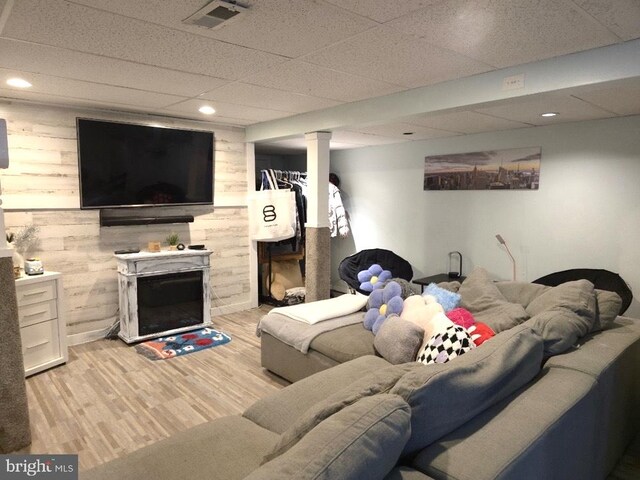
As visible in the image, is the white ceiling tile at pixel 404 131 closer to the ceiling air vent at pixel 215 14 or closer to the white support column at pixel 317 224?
the white support column at pixel 317 224

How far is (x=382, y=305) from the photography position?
10.4 feet

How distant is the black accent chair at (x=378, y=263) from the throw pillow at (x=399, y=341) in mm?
2584

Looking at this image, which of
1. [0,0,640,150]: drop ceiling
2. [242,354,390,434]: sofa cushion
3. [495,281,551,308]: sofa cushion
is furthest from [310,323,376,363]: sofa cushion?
[0,0,640,150]: drop ceiling

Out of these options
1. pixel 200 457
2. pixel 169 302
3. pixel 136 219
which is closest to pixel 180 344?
pixel 169 302

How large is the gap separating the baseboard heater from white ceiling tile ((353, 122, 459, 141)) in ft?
6.94

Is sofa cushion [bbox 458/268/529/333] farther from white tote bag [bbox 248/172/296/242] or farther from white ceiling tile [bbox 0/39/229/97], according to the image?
white tote bag [bbox 248/172/296/242]

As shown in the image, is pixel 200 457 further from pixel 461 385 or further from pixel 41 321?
pixel 41 321

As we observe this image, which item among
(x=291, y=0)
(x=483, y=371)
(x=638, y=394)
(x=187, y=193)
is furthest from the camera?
(x=187, y=193)

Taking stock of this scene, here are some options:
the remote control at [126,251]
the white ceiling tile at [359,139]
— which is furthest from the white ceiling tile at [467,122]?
the remote control at [126,251]

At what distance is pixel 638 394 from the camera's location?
240cm

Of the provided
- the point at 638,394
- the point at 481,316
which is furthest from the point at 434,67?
the point at 638,394

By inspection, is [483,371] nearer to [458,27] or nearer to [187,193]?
[458,27]

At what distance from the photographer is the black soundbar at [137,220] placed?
4.13 m

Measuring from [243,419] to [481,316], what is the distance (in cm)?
166
